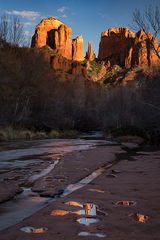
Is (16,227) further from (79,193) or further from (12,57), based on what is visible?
(12,57)

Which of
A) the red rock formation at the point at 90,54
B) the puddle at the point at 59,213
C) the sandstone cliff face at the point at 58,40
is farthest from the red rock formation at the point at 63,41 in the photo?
the puddle at the point at 59,213

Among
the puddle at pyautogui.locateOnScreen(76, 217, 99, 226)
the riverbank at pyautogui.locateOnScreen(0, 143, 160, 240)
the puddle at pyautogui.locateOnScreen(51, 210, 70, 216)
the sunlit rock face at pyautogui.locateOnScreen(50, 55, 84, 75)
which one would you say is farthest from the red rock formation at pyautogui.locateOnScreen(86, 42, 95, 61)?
the puddle at pyautogui.locateOnScreen(76, 217, 99, 226)

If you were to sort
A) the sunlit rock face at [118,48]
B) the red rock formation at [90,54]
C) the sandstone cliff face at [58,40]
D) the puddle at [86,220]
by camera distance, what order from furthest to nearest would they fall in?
the red rock formation at [90,54], the sandstone cliff face at [58,40], the sunlit rock face at [118,48], the puddle at [86,220]

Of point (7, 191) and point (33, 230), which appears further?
point (7, 191)

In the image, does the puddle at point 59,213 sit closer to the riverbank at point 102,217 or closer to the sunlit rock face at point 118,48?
the riverbank at point 102,217

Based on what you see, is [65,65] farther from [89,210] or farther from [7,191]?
[89,210]

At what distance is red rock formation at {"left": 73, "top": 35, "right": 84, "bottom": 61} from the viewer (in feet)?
417

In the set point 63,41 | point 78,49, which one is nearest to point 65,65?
point 63,41

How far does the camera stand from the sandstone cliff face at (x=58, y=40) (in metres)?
120

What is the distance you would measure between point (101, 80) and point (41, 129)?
8828 centimetres

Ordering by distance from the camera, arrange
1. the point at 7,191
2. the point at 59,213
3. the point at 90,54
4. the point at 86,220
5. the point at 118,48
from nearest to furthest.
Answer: the point at 86,220 → the point at 59,213 → the point at 7,191 → the point at 118,48 → the point at 90,54

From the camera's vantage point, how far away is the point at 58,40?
395 feet

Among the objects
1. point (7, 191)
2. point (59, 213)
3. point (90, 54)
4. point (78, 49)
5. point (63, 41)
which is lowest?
point (7, 191)

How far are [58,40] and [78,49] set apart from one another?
47.5 ft
